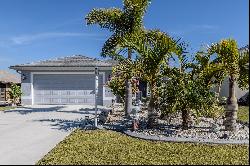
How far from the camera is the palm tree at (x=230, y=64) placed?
11.0m

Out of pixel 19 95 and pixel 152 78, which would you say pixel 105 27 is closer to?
pixel 152 78

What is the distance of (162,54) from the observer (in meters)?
12.5

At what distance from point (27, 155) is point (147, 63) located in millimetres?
4962

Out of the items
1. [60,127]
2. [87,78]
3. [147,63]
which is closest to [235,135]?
[147,63]

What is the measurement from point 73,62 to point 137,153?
18286mm

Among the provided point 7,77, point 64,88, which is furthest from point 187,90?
point 7,77

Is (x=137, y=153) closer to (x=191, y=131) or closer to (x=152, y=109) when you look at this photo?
(x=191, y=131)

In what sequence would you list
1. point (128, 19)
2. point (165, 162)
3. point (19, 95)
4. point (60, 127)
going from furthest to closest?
1. point (19, 95)
2. point (128, 19)
3. point (60, 127)
4. point (165, 162)

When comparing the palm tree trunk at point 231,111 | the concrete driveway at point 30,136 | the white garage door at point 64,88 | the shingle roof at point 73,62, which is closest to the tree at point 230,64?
the palm tree trunk at point 231,111

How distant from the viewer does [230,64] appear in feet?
36.7

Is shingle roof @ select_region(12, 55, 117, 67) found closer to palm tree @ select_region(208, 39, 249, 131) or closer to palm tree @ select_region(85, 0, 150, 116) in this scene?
palm tree @ select_region(85, 0, 150, 116)

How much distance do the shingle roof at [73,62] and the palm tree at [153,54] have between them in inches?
501

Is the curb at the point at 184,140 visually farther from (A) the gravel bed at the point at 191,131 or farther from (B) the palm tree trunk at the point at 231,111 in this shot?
(B) the palm tree trunk at the point at 231,111

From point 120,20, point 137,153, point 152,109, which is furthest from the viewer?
point 120,20
